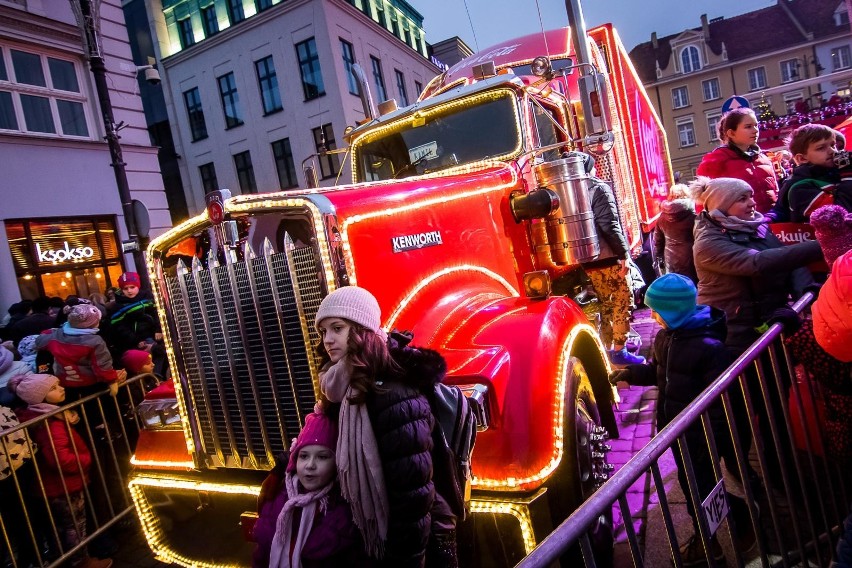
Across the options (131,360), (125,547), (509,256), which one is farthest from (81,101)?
(509,256)

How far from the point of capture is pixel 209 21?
24.5m

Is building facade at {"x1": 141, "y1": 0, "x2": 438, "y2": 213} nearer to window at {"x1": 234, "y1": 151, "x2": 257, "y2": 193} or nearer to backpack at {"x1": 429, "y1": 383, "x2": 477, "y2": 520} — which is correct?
window at {"x1": 234, "y1": 151, "x2": 257, "y2": 193}

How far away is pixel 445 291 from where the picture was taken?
312 cm

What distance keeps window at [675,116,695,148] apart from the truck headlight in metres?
49.4

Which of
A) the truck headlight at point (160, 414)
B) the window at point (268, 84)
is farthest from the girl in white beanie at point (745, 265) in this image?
the window at point (268, 84)

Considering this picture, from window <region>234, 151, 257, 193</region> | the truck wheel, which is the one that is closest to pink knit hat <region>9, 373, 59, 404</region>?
the truck wheel

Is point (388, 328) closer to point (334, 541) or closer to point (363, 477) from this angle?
point (363, 477)

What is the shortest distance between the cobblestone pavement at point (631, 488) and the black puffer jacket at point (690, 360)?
2.09 feet

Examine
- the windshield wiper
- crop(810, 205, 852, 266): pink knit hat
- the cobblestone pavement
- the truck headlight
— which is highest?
the windshield wiper

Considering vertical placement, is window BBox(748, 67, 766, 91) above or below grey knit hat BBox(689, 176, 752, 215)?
above

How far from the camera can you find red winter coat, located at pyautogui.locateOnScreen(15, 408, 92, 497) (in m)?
3.88

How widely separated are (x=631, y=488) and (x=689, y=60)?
5030cm

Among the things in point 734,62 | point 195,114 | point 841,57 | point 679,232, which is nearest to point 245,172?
point 195,114

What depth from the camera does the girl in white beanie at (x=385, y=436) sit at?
6.02 ft
